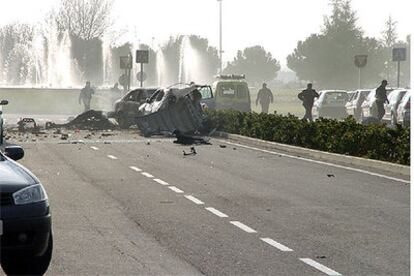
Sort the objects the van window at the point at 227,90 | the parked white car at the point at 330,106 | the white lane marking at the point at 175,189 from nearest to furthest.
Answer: the white lane marking at the point at 175,189 → the van window at the point at 227,90 → the parked white car at the point at 330,106

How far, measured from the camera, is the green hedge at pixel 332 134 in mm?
21203

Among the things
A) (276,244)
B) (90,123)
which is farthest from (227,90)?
(276,244)

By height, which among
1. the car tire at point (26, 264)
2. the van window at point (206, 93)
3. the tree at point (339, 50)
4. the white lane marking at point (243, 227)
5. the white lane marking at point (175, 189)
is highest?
the tree at point (339, 50)

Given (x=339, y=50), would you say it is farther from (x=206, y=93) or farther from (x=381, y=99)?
(x=381, y=99)

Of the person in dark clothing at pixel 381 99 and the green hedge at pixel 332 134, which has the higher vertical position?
the person in dark clothing at pixel 381 99

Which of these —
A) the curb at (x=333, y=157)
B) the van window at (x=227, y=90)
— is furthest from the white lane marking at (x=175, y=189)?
the van window at (x=227, y=90)

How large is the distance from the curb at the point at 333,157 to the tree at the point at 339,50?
7342 cm

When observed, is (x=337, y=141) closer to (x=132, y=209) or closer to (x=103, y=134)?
(x=132, y=209)

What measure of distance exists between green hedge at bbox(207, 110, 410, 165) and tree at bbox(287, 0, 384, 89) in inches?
2813

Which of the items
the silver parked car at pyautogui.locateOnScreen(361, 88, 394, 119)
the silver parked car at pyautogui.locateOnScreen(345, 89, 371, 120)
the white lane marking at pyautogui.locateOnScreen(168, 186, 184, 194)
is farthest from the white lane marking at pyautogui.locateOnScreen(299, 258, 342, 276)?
the silver parked car at pyautogui.locateOnScreen(345, 89, 371, 120)

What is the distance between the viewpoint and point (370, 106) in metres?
42.9

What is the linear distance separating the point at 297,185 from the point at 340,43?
88893mm

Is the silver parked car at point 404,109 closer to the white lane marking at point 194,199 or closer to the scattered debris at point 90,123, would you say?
the scattered debris at point 90,123

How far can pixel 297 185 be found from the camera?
17875mm
